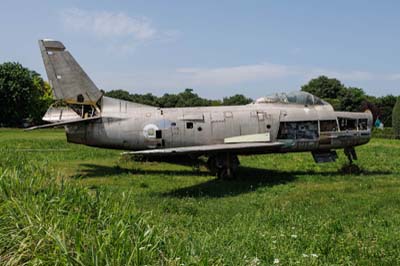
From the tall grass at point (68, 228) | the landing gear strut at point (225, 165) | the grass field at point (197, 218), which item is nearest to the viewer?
the tall grass at point (68, 228)

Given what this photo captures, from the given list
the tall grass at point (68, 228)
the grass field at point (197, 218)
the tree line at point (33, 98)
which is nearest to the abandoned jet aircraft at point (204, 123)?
the grass field at point (197, 218)

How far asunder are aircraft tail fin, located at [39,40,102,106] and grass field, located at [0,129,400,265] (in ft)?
9.57

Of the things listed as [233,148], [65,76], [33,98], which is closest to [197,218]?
[233,148]

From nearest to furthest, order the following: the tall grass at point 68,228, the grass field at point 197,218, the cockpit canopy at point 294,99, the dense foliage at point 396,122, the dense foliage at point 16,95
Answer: the tall grass at point 68,228 < the grass field at point 197,218 < the cockpit canopy at point 294,99 < the dense foliage at point 396,122 < the dense foliage at point 16,95

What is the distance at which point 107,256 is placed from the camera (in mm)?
4031

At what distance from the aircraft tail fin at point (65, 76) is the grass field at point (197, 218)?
115 inches

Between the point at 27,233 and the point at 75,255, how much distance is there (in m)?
0.92

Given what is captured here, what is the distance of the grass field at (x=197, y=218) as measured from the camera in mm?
4434

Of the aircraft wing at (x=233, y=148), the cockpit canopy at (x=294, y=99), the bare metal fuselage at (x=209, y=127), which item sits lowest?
the aircraft wing at (x=233, y=148)

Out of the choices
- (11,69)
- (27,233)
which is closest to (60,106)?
(27,233)

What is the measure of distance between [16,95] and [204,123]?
208 feet

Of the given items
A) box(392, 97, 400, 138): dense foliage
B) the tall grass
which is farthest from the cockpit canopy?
box(392, 97, 400, 138): dense foliage

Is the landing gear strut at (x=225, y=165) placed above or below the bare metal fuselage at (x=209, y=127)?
below

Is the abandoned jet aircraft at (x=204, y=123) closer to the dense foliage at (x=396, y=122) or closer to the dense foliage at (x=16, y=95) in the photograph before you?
the dense foliage at (x=396, y=122)
